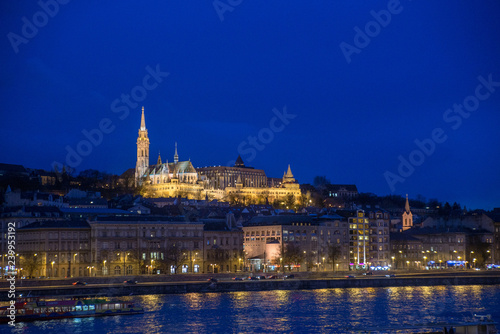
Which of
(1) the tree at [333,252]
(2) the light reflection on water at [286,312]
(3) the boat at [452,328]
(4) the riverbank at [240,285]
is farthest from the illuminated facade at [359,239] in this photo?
(3) the boat at [452,328]

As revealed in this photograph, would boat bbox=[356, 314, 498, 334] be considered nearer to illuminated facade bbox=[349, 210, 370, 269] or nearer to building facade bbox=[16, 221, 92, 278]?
building facade bbox=[16, 221, 92, 278]

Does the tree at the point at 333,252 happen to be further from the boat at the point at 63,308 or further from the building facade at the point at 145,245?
the boat at the point at 63,308

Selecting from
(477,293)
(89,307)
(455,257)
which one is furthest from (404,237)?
(89,307)

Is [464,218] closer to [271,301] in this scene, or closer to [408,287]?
[408,287]

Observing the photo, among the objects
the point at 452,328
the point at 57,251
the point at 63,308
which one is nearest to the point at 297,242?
the point at 57,251

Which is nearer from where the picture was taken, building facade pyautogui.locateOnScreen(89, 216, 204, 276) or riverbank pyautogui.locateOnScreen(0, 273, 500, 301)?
riverbank pyautogui.locateOnScreen(0, 273, 500, 301)

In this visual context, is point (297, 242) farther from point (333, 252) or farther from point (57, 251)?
point (57, 251)

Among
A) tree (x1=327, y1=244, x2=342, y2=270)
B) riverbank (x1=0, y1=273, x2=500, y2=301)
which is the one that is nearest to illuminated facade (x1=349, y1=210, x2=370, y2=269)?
tree (x1=327, y1=244, x2=342, y2=270)

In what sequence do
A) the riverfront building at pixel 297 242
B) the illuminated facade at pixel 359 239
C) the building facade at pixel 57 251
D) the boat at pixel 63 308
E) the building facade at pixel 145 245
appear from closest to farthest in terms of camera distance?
the boat at pixel 63 308
the building facade at pixel 57 251
the building facade at pixel 145 245
the riverfront building at pixel 297 242
the illuminated facade at pixel 359 239
